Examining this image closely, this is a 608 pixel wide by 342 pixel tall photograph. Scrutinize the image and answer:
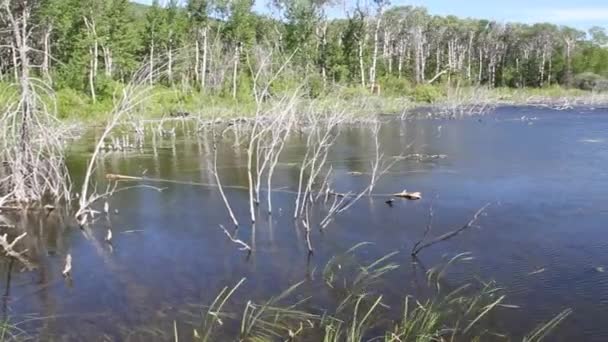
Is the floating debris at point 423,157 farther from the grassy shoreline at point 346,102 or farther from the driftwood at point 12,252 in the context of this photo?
the driftwood at point 12,252

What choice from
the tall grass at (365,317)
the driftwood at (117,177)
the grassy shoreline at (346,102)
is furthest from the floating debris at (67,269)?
the grassy shoreline at (346,102)

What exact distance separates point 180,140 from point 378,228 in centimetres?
1936

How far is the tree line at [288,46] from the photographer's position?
1516 inches

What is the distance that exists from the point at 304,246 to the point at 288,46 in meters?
39.3

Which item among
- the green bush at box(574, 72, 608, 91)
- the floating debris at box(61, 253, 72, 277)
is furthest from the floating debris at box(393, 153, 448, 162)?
the green bush at box(574, 72, 608, 91)

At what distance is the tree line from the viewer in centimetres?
3850

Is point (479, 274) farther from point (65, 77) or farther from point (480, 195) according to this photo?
point (65, 77)

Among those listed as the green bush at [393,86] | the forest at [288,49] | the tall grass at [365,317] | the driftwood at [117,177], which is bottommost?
the tall grass at [365,317]

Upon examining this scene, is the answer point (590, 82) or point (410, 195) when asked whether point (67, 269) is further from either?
point (590, 82)

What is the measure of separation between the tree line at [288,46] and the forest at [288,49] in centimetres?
11

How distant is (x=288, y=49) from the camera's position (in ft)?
162

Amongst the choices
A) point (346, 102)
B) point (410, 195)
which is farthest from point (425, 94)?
point (410, 195)

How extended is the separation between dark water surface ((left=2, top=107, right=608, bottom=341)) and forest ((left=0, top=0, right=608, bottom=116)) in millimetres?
3365

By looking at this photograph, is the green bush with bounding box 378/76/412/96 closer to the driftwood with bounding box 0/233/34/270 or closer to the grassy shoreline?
the grassy shoreline
